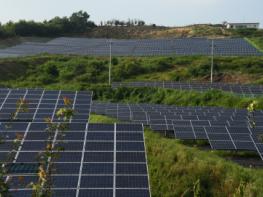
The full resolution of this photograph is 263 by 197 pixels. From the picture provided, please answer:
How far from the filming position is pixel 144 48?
79.6m

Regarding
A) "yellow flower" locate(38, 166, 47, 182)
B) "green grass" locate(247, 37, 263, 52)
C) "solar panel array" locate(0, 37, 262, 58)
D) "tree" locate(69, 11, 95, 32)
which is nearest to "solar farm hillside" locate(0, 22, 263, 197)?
"yellow flower" locate(38, 166, 47, 182)

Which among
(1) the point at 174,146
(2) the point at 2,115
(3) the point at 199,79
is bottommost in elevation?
(3) the point at 199,79

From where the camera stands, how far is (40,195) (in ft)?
27.0

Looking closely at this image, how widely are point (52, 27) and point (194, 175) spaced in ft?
308

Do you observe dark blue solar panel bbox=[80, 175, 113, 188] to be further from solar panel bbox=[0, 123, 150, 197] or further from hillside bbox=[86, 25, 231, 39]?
hillside bbox=[86, 25, 231, 39]

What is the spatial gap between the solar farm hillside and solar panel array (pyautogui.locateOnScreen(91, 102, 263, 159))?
0.19ft

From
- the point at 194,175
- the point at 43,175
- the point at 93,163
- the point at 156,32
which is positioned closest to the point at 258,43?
the point at 156,32

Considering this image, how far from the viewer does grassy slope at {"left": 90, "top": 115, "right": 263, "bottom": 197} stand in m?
19.4

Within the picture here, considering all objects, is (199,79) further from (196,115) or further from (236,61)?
(196,115)

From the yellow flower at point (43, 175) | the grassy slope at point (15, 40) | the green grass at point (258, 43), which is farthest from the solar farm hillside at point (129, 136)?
the grassy slope at point (15, 40)

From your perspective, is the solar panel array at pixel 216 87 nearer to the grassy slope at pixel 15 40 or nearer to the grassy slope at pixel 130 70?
the grassy slope at pixel 130 70

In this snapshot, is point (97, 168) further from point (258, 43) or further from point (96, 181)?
point (258, 43)

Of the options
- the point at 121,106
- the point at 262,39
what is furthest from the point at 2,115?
the point at 262,39

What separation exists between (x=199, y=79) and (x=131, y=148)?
48.0 meters
